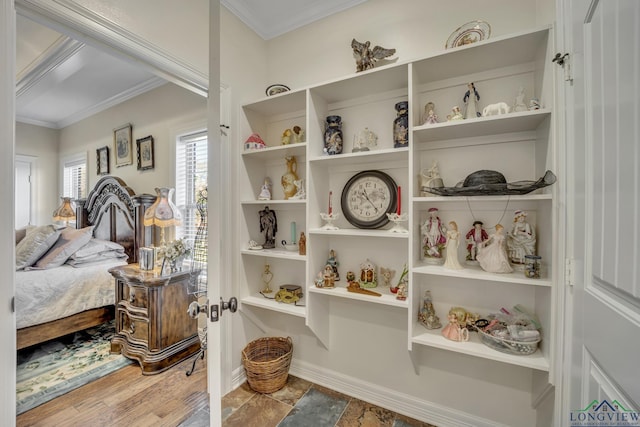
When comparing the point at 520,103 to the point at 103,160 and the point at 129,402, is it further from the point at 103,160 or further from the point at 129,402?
the point at 129,402

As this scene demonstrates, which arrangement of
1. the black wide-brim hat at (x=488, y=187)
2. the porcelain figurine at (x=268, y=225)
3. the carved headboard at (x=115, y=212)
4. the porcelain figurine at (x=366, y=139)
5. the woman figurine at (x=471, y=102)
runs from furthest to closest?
the porcelain figurine at (x=268, y=225)
the porcelain figurine at (x=366, y=139)
the carved headboard at (x=115, y=212)
the woman figurine at (x=471, y=102)
the black wide-brim hat at (x=488, y=187)

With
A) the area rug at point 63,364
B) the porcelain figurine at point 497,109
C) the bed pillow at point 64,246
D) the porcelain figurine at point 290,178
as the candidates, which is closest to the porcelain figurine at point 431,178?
the porcelain figurine at point 497,109

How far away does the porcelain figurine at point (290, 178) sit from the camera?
6.53 feet

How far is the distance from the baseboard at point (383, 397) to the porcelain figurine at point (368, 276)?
0.75m

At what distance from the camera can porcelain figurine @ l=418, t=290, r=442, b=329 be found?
153 centimetres

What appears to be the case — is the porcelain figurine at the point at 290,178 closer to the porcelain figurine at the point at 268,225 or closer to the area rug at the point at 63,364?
the porcelain figurine at the point at 268,225

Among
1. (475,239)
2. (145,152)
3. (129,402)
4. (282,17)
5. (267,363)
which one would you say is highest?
(282,17)

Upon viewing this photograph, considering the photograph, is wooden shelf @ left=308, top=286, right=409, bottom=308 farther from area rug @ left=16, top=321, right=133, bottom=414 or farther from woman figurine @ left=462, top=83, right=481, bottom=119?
area rug @ left=16, top=321, right=133, bottom=414

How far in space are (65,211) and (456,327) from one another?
7.51 ft

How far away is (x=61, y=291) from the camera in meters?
1.48

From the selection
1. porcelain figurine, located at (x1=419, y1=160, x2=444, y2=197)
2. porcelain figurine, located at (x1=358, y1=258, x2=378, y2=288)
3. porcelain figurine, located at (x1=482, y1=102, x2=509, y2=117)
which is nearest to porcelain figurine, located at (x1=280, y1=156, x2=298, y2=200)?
porcelain figurine, located at (x1=358, y1=258, x2=378, y2=288)

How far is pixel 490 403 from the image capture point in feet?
4.89

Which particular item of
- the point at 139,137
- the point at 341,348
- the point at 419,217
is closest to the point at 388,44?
the point at 419,217

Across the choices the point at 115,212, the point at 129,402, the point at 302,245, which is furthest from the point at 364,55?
the point at 129,402
